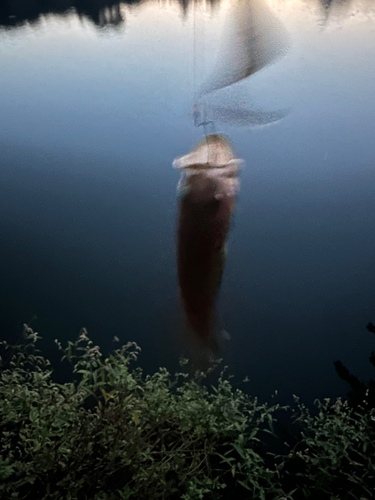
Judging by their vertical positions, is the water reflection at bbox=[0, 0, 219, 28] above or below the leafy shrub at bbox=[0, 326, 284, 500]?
above

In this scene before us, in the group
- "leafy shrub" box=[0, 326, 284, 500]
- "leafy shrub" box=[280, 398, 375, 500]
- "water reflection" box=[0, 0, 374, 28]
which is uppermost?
"water reflection" box=[0, 0, 374, 28]

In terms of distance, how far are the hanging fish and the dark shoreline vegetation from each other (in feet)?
1.29

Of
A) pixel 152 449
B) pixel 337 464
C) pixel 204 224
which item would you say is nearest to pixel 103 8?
pixel 204 224

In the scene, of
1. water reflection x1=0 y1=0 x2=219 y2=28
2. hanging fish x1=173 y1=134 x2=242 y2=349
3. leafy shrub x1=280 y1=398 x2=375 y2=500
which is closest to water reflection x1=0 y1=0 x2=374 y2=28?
water reflection x1=0 y1=0 x2=219 y2=28

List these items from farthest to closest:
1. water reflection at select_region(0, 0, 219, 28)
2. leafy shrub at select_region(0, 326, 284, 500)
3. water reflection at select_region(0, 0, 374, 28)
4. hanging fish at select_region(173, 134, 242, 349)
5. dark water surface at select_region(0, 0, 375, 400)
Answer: water reflection at select_region(0, 0, 219, 28) → water reflection at select_region(0, 0, 374, 28) → hanging fish at select_region(173, 134, 242, 349) → dark water surface at select_region(0, 0, 375, 400) → leafy shrub at select_region(0, 326, 284, 500)

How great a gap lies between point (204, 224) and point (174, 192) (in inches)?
5.8

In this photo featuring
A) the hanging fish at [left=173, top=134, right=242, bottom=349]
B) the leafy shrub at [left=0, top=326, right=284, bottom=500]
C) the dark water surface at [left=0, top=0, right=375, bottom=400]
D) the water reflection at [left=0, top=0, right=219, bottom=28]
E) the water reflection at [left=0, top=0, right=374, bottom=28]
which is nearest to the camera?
the leafy shrub at [left=0, top=326, right=284, bottom=500]

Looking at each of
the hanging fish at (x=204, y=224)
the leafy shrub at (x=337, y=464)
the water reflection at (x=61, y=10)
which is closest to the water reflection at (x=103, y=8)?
the water reflection at (x=61, y=10)

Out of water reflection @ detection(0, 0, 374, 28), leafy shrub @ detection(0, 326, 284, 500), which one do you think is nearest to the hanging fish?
leafy shrub @ detection(0, 326, 284, 500)

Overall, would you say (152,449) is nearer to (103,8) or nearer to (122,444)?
(122,444)

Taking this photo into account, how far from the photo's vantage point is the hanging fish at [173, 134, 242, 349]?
1.43m

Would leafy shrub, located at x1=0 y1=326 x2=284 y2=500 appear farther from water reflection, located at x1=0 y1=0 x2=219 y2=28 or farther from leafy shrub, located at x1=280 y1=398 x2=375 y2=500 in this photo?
water reflection, located at x1=0 y1=0 x2=219 y2=28

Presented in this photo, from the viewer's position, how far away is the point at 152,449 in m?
0.92

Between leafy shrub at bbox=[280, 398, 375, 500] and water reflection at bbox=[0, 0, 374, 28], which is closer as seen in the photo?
leafy shrub at bbox=[280, 398, 375, 500]
